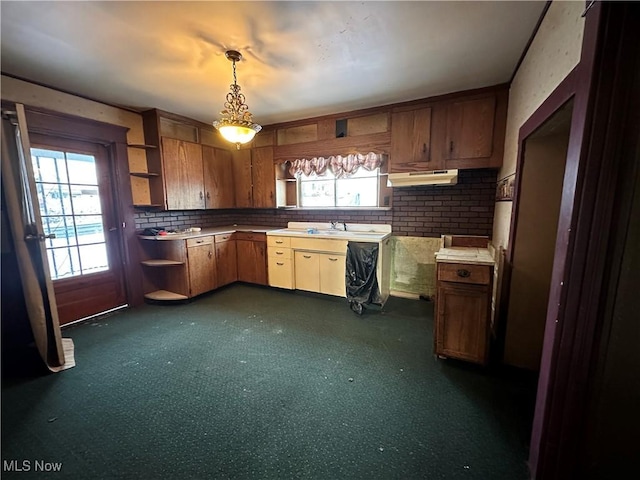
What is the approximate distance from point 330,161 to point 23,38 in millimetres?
2911

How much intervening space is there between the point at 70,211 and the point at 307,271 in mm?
2816

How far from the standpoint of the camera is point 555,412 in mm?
1089

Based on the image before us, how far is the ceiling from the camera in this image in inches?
62.9

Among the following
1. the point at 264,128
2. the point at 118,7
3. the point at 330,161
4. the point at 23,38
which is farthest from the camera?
the point at 264,128

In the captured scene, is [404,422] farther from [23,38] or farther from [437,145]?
[23,38]

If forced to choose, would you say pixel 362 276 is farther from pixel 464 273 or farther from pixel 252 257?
pixel 252 257

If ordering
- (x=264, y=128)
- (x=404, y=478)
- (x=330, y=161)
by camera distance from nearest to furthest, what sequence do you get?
(x=404, y=478)
(x=330, y=161)
(x=264, y=128)

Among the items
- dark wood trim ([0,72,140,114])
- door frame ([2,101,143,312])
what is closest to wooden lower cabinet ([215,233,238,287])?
door frame ([2,101,143,312])

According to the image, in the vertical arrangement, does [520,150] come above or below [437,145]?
below

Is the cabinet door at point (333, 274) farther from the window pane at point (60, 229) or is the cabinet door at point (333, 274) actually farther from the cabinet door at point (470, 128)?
the window pane at point (60, 229)

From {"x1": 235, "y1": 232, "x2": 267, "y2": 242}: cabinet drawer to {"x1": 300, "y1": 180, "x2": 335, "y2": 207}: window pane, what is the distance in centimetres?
83

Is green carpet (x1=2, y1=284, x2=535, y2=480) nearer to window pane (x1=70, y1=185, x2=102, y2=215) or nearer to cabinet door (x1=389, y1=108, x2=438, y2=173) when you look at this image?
window pane (x1=70, y1=185, x2=102, y2=215)

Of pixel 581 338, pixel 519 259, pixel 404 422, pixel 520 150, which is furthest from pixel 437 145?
pixel 404 422

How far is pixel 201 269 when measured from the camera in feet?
11.7
